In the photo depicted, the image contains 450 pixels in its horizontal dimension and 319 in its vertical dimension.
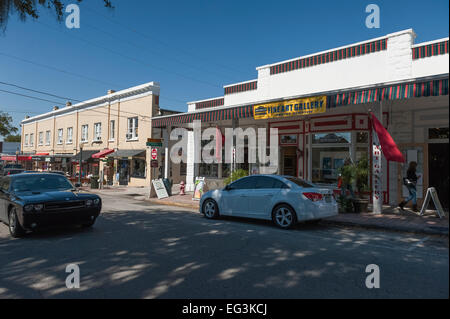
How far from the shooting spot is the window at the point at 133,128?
2489 centimetres

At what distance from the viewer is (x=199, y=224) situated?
8609 mm

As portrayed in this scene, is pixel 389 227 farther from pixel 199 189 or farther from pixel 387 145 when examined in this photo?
pixel 199 189

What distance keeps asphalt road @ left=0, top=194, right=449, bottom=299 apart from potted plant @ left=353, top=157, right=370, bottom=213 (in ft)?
9.31

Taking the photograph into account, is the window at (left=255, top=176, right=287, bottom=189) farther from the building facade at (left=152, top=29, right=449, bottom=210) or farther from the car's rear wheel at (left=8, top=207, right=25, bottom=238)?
the car's rear wheel at (left=8, top=207, right=25, bottom=238)

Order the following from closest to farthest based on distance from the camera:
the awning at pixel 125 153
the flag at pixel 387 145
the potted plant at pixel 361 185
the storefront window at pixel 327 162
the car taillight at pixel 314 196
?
1. the car taillight at pixel 314 196
2. the flag at pixel 387 145
3. the potted plant at pixel 361 185
4. the storefront window at pixel 327 162
5. the awning at pixel 125 153

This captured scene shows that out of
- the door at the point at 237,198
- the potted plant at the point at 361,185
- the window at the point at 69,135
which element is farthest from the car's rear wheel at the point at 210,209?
the window at the point at 69,135

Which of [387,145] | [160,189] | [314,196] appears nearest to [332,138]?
[387,145]

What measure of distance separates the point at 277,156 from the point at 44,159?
31491mm

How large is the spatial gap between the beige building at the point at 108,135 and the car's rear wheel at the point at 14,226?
16.2 meters

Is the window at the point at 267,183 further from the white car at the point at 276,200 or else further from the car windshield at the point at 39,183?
the car windshield at the point at 39,183

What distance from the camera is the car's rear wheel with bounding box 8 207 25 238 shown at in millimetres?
6832

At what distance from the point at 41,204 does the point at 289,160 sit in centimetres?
1241
